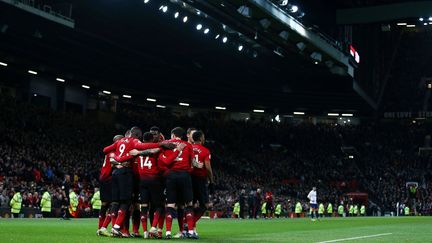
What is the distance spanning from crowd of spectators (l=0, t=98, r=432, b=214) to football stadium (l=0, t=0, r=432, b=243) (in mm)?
170

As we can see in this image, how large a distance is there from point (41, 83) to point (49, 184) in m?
19.4

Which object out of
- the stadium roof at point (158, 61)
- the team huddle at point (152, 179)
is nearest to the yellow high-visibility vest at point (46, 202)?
the stadium roof at point (158, 61)

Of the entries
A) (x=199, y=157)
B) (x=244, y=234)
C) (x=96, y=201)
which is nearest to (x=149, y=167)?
(x=199, y=157)

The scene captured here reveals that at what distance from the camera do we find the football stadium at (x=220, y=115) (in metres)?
20.2

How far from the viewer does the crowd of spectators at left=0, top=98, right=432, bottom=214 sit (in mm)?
48406

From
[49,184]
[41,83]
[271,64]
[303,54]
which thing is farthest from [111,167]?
[41,83]

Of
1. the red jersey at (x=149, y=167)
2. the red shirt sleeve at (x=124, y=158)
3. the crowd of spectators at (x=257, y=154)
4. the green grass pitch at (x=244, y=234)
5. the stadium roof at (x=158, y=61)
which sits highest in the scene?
the stadium roof at (x=158, y=61)

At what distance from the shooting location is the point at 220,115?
81688 mm

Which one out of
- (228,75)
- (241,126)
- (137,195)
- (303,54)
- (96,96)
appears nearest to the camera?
(137,195)

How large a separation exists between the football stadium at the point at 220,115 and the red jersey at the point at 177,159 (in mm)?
41

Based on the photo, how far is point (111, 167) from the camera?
53.0 ft

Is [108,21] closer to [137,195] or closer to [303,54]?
[303,54]

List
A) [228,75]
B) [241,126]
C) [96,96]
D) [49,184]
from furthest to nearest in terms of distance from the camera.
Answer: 1. [241,126]
2. [96,96]
3. [228,75]
4. [49,184]

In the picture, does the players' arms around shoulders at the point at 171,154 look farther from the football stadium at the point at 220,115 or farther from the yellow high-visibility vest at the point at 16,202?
the yellow high-visibility vest at the point at 16,202
